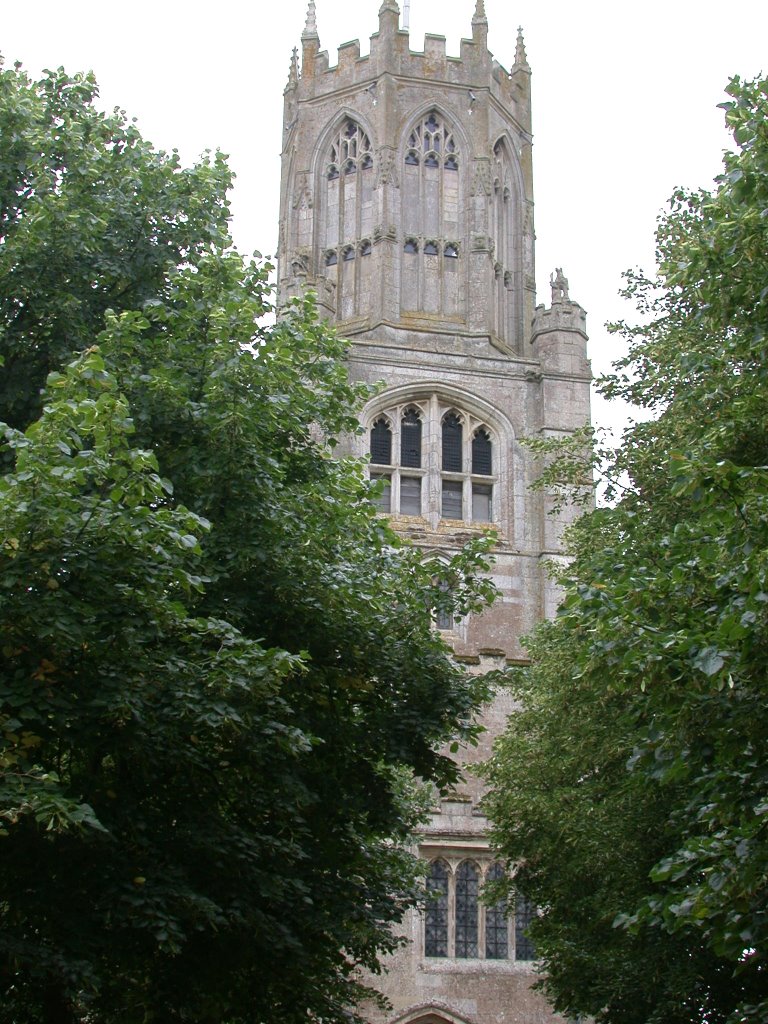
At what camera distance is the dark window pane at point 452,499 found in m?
46.1

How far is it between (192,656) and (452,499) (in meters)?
32.3

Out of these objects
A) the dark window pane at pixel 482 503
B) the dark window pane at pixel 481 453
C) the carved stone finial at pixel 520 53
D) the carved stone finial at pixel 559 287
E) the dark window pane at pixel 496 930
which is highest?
the carved stone finial at pixel 520 53

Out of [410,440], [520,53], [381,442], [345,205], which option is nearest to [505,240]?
[345,205]

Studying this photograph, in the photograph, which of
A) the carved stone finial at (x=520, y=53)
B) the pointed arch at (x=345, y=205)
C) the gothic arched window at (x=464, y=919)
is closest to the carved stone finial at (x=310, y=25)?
the pointed arch at (x=345, y=205)

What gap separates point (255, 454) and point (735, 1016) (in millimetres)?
6989

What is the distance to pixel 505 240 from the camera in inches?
2068

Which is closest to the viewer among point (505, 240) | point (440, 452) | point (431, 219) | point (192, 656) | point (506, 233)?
point (192, 656)

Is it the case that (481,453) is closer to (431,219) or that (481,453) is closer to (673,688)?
(431,219)

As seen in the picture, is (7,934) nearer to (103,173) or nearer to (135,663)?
(135,663)

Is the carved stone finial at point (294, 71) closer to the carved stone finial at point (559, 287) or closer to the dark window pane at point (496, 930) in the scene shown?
the carved stone finial at point (559, 287)

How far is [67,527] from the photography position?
13.0 meters

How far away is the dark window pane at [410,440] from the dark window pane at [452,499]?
103cm

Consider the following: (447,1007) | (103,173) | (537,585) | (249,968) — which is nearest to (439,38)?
(537,585)

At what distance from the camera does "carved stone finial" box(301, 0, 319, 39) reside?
5545 cm
